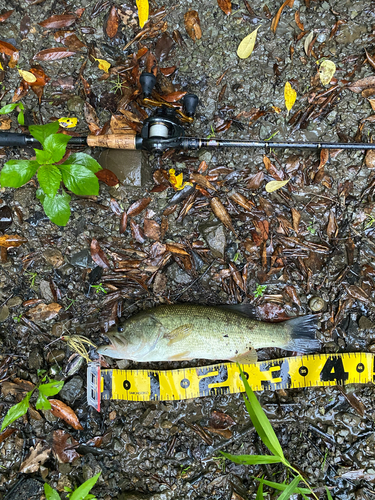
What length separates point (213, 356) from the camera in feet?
10.6

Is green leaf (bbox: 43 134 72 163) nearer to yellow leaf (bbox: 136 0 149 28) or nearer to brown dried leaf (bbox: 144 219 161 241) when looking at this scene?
brown dried leaf (bbox: 144 219 161 241)

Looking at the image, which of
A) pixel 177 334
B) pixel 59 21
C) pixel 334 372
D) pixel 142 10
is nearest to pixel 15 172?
pixel 59 21

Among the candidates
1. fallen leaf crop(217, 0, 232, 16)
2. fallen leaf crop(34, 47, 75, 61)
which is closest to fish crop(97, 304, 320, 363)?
fallen leaf crop(34, 47, 75, 61)

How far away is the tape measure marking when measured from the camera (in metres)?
3.39

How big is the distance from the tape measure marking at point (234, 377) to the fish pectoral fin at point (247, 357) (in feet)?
0.70

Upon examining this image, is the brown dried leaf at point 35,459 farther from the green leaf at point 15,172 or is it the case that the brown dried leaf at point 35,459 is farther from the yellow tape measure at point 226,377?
the green leaf at point 15,172

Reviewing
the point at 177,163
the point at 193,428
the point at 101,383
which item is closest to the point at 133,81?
the point at 177,163

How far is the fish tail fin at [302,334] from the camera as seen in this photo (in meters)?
→ 3.34

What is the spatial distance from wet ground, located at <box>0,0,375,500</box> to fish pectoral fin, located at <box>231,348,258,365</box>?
31 cm

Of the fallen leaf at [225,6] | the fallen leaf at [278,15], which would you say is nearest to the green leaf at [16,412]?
the fallen leaf at [225,6]

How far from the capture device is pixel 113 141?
129 inches

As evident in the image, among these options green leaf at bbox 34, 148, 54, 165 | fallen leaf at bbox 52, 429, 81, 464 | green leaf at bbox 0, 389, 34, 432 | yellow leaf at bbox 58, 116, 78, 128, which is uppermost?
yellow leaf at bbox 58, 116, 78, 128

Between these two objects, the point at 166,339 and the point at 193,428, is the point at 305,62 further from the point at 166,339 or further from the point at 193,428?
the point at 193,428

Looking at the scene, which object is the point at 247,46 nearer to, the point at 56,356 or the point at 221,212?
the point at 221,212
